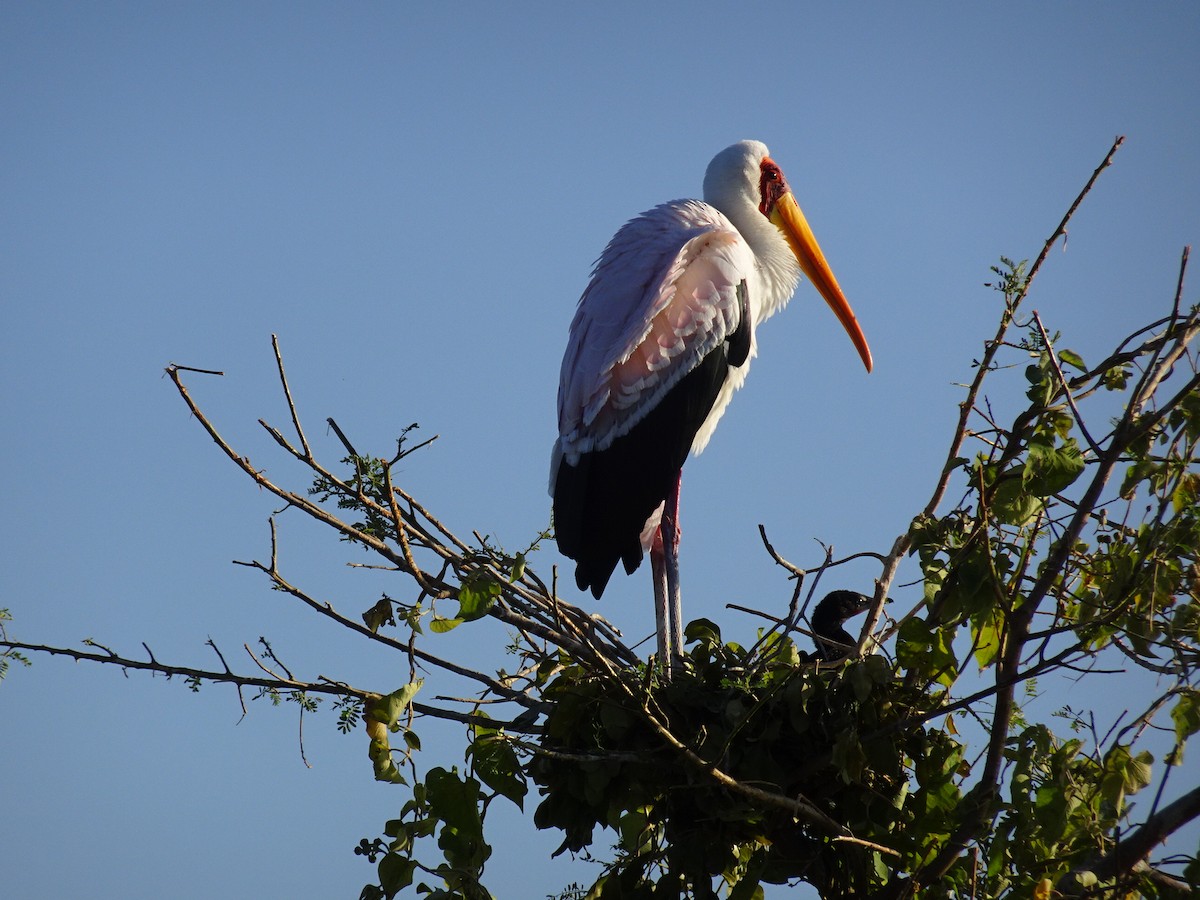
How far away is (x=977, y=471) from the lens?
3.84 m

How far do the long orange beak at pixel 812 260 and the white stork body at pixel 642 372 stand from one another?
920mm

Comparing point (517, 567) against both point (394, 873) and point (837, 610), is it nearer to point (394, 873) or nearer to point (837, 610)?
point (394, 873)

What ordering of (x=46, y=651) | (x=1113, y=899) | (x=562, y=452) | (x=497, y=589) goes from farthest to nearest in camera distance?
(x=562, y=452)
(x=46, y=651)
(x=497, y=589)
(x=1113, y=899)

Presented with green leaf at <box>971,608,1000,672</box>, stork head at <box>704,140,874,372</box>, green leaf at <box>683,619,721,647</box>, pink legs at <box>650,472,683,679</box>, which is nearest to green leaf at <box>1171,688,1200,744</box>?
green leaf at <box>971,608,1000,672</box>

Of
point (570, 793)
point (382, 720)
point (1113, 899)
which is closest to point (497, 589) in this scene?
point (382, 720)

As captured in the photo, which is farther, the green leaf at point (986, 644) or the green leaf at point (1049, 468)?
the green leaf at point (986, 644)

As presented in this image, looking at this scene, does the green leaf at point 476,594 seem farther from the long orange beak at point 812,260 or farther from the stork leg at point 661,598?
the long orange beak at point 812,260

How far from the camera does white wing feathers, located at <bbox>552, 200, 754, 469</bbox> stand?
5.82 meters

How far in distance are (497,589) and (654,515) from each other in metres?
2.53

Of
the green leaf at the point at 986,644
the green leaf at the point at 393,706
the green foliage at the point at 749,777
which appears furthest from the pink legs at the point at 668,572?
the green leaf at the point at 393,706

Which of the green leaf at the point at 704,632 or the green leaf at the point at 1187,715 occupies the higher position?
the green leaf at the point at 704,632

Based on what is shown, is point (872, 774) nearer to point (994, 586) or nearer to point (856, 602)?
point (994, 586)

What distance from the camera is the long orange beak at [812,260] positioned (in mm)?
7195

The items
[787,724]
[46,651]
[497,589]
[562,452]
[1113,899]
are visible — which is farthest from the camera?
[562,452]
